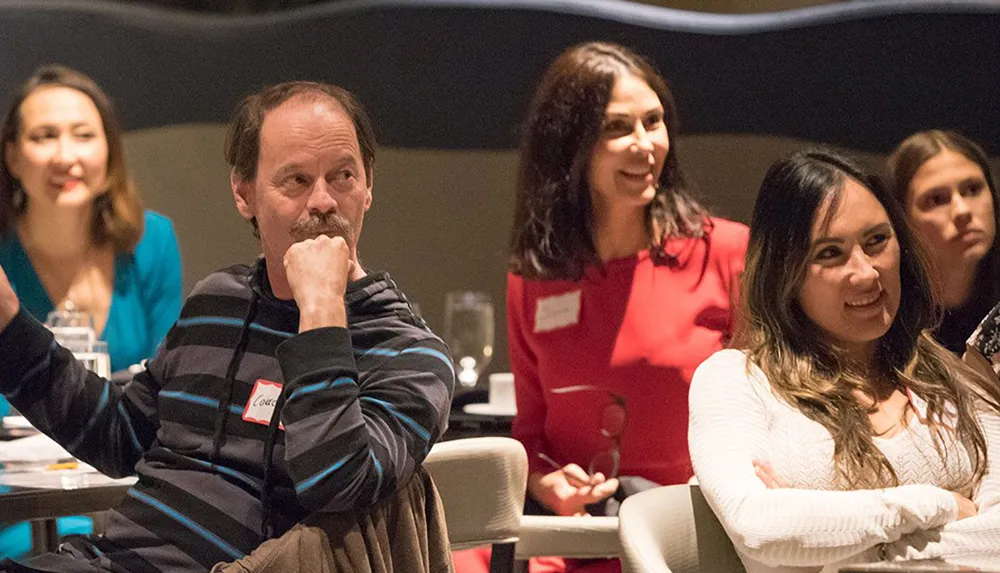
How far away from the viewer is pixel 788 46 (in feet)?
14.1

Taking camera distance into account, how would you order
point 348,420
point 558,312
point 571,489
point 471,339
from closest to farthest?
point 348,420
point 571,489
point 558,312
point 471,339

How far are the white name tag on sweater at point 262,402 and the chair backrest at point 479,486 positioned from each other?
0.32 metres

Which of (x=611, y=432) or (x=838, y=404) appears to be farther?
(x=611, y=432)

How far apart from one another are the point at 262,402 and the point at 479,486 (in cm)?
44

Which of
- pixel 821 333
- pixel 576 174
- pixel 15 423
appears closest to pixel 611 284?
pixel 576 174

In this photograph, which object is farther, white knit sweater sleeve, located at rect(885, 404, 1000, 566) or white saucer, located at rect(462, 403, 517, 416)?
white saucer, located at rect(462, 403, 517, 416)

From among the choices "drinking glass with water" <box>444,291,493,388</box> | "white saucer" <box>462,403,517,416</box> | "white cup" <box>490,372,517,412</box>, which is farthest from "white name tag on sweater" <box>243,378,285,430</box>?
"drinking glass with water" <box>444,291,493,388</box>

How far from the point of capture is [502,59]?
4730 mm

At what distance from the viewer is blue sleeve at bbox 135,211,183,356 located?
3867mm

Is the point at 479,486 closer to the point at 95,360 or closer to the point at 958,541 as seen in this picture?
the point at 958,541

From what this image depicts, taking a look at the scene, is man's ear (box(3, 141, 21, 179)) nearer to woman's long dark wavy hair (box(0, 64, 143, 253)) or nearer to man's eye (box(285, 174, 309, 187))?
woman's long dark wavy hair (box(0, 64, 143, 253))

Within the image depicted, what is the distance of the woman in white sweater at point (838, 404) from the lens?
6.04 ft

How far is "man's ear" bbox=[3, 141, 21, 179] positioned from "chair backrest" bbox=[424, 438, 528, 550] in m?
2.39

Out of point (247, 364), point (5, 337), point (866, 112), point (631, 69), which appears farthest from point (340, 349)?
point (866, 112)
